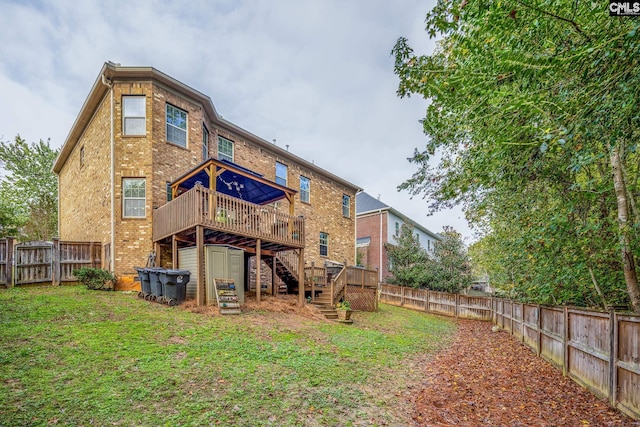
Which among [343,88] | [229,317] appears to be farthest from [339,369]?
[343,88]

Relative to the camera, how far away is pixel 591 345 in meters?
5.60

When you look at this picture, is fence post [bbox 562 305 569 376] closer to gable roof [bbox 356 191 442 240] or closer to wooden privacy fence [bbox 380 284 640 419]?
wooden privacy fence [bbox 380 284 640 419]

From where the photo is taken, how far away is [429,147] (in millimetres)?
6625

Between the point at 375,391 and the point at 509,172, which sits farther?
the point at 509,172

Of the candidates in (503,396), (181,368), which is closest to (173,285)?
(181,368)

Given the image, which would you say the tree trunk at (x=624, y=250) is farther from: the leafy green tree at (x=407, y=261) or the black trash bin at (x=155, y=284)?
the leafy green tree at (x=407, y=261)

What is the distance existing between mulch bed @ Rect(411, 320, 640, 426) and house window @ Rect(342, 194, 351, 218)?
536 inches

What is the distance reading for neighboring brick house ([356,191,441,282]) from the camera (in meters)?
24.0

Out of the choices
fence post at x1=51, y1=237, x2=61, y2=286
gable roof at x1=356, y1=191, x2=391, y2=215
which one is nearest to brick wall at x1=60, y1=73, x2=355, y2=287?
fence post at x1=51, y1=237, x2=61, y2=286

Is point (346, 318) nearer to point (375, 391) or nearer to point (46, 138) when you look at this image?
point (375, 391)

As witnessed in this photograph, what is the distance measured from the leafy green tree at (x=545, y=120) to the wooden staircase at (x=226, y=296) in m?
6.28

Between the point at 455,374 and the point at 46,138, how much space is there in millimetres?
31507

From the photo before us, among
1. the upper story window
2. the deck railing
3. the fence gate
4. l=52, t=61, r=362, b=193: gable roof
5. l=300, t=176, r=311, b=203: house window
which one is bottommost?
the fence gate

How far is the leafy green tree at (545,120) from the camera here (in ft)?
11.7
